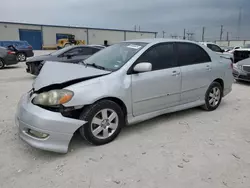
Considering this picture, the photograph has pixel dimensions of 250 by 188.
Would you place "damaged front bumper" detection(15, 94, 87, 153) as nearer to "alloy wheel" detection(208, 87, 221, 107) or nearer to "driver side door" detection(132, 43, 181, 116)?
"driver side door" detection(132, 43, 181, 116)

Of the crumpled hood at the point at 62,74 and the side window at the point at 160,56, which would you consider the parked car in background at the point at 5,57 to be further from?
the side window at the point at 160,56

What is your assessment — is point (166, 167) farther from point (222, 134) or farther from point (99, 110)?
point (222, 134)

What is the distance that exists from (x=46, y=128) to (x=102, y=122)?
775 mm

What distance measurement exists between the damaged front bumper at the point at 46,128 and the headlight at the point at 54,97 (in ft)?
0.32

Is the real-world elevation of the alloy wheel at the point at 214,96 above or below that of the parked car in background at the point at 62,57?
below

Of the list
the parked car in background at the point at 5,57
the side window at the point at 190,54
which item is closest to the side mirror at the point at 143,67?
the side window at the point at 190,54

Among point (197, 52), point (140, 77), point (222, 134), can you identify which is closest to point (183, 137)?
point (222, 134)

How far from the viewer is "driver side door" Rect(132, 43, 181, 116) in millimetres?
3508

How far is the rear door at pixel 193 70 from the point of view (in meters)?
4.15

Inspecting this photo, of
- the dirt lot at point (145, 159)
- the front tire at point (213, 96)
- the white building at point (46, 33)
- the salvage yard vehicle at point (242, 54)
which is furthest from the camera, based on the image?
the white building at point (46, 33)

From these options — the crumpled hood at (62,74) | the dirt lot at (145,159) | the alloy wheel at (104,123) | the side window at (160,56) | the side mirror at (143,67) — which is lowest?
the dirt lot at (145,159)

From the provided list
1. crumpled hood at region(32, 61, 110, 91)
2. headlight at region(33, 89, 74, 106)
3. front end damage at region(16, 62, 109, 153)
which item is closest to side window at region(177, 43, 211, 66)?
crumpled hood at region(32, 61, 110, 91)

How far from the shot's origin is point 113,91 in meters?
3.18

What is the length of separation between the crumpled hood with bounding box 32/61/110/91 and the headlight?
0.16 m
